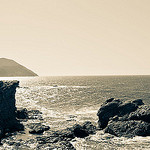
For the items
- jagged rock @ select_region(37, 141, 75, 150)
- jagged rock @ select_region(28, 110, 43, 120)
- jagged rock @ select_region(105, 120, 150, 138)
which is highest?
jagged rock @ select_region(105, 120, 150, 138)

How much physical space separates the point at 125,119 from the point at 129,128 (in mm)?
4447

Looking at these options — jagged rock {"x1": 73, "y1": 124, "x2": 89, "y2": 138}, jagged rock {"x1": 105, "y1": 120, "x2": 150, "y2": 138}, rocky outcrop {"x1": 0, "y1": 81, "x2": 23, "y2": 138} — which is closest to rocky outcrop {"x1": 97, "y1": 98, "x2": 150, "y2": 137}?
jagged rock {"x1": 105, "y1": 120, "x2": 150, "y2": 138}

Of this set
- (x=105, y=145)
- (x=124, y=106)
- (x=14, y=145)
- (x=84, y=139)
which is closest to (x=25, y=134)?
(x=14, y=145)

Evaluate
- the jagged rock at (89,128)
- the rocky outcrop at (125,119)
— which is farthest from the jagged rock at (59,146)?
the rocky outcrop at (125,119)

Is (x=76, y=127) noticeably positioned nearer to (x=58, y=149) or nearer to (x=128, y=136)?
(x=58, y=149)

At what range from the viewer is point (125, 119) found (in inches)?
1900

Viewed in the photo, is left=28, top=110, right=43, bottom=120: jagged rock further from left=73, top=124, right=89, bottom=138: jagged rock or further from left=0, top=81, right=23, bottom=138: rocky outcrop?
left=73, top=124, right=89, bottom=138: jagged rock

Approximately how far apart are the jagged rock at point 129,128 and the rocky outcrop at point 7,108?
27.2 m

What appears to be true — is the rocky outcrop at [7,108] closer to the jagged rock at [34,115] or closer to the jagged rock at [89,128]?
the jagged rock at [34,115]

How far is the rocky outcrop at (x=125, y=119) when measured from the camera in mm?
43125

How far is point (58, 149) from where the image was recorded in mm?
34562

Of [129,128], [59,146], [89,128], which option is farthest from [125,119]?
[59,146]

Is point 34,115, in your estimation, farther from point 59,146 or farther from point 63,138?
point 59,146

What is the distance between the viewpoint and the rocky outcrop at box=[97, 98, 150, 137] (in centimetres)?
4312
